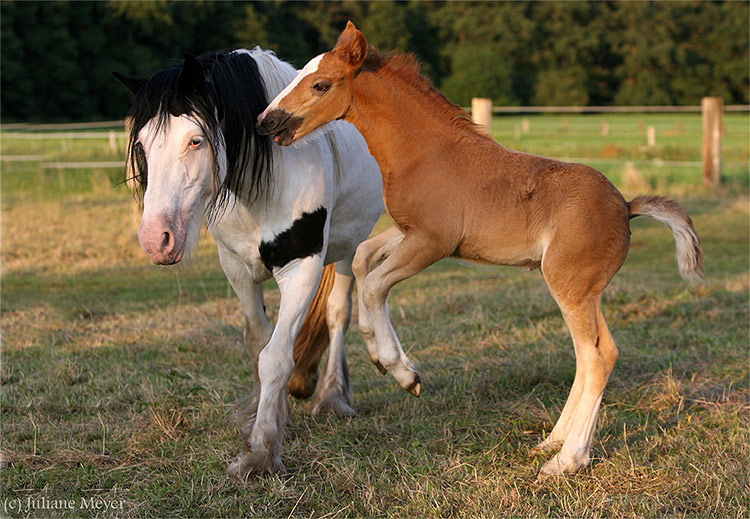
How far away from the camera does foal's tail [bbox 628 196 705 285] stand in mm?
3480

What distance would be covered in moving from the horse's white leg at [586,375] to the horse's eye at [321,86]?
141 centimetres

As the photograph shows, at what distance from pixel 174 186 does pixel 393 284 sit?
39.8 inches

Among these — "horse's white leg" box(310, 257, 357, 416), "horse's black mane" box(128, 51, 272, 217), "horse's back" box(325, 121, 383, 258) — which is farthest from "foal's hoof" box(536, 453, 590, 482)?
"horse's black mane" box(128, 51, 272, 217)

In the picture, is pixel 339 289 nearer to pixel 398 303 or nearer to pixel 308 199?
pixel 308 199

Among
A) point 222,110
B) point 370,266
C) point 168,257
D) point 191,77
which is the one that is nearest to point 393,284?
point 370,266

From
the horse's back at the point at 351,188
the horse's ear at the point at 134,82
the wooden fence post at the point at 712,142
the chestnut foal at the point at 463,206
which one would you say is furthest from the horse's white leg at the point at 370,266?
the wooden fence post at the point at 712,142

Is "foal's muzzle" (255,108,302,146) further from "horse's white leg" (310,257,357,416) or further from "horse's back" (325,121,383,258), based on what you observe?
"horse's white leg" (310,257,357,416)

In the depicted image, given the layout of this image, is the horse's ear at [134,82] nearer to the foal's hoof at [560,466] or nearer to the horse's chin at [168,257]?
the horse's chin at [168,257]

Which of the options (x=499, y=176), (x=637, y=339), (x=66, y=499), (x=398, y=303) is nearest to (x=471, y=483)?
(x=499, y=176)

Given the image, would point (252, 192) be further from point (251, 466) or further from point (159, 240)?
point (251, 466)

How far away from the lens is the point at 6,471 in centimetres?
359

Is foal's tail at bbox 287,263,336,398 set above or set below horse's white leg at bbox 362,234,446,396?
below

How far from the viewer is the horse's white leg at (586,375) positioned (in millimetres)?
3426

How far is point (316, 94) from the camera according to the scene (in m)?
3.34
